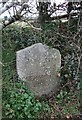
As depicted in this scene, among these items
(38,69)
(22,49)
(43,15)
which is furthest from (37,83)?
(43,15)

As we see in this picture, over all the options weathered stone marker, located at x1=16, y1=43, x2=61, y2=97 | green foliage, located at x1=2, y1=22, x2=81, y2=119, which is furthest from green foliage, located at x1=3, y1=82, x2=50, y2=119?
weathered stone marker, located at x1=16, y1=43, x2=61, y2=97

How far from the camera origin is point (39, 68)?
2334 millimetres

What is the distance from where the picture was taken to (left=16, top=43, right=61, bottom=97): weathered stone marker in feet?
7.57

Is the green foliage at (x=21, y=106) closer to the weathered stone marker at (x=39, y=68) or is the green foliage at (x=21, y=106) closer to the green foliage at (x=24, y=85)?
the green foliage at (x=24, y=85)

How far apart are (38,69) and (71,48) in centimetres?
37

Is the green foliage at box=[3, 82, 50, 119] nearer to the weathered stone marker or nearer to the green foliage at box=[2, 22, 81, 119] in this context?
the green foliage at box=[2, 22, 81, 119]

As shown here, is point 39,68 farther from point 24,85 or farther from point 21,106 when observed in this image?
Result: point 21,106

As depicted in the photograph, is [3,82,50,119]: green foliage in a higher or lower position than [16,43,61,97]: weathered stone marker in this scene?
lower

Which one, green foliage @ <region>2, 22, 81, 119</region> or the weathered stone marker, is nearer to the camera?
green foliage @ <region>2, 22, 81, 119</region>

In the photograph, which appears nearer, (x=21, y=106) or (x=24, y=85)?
(x=21, y=106)

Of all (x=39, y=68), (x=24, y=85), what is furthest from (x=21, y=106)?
(x=39, y=68)

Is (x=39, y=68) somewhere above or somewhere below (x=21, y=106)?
above

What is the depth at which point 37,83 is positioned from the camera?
2340 mm

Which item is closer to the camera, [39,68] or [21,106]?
[21,106]
